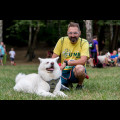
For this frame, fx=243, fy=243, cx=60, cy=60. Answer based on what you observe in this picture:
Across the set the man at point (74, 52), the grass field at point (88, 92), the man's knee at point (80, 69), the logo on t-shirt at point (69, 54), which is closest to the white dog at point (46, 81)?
the grass field at point (88, 92)

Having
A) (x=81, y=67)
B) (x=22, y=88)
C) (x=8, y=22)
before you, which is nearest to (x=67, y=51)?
(x=81, y=67)

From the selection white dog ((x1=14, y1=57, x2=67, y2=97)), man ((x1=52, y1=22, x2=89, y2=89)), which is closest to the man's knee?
man ((x1=52, y1=22, x2=89, y2=89))

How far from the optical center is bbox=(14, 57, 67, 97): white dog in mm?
4914

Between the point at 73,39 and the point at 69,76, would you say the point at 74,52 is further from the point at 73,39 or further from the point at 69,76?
the point at 69,76

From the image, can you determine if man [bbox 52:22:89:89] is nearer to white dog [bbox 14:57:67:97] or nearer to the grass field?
the grass field

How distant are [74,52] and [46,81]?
114 cm

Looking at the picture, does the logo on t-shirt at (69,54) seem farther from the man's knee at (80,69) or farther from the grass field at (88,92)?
the grass field at (88,92)

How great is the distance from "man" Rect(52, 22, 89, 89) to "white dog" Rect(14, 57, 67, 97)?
1.79 feet

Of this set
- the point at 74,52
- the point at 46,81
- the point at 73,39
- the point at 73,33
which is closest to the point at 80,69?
the point at 74,52

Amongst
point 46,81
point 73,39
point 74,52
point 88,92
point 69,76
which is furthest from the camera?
point 69,76

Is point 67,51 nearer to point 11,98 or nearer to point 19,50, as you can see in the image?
point 11,98

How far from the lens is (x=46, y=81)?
5.10 meters

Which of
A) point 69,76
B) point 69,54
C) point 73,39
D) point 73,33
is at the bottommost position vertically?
point 69,76
